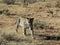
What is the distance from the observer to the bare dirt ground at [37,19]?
13090 mm

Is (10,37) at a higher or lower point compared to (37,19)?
higher

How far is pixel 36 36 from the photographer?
14.2 metres

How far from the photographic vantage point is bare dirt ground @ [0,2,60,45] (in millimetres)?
13090

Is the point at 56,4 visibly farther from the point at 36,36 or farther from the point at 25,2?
the point at 36,36

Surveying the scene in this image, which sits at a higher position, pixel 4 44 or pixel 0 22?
pixel 4 44

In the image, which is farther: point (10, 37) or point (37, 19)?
point (37, 19)

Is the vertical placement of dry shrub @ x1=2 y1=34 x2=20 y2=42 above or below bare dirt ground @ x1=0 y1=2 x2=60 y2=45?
above

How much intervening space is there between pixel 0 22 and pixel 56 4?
828 cm

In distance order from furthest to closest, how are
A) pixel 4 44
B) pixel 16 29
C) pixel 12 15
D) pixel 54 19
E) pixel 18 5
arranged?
pixel 18 5
pixel 12 15
pixel 54 19
pixel 16 29
pixel 4 44

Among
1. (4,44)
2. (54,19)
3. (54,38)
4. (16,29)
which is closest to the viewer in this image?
(4,44)

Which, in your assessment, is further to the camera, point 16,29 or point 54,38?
point 16,29

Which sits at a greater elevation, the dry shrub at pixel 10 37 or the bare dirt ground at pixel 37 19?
the dry shrub at pixel 10 37

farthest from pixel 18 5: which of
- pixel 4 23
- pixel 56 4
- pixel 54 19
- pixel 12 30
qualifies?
pixel 12 30

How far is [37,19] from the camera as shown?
1973 centimetres
